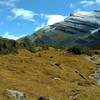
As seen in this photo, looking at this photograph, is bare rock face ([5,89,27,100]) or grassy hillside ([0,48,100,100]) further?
grassy hillside ([0,48,100,100])

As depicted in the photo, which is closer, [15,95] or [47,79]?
[15,95]

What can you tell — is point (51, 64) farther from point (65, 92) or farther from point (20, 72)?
point (65, 92)

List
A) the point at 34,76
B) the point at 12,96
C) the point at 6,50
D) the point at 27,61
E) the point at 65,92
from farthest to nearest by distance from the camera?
the point at 6,50
the point at 27,61
the point at 34,76
the point at 65,92
the point at 12,96

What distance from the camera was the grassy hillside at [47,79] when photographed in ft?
127

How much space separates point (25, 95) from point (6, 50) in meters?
30.6

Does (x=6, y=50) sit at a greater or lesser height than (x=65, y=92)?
greater

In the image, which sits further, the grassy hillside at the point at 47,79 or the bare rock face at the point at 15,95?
the grassy hillside at the point at 47,79

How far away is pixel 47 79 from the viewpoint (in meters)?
46.8

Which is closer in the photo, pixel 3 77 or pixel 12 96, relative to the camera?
pixel 12 96

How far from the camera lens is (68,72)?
54.7 metres

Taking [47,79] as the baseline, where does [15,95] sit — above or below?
below

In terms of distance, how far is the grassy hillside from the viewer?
38.8 metres

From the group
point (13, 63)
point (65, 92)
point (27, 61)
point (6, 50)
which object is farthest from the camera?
point (6, 50)

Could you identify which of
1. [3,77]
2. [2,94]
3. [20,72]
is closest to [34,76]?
[20,72]
